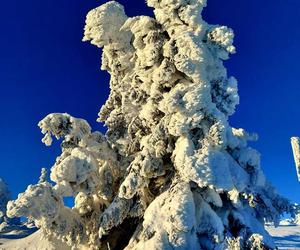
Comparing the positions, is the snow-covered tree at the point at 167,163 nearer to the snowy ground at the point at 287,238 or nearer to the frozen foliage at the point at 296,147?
the frozen foliage at the point at 296,147

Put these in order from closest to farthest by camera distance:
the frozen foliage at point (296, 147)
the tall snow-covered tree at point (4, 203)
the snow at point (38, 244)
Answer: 1. the snow at point (38, 244)
2. the frozen foliage at point (296, 147)
3. the tall snow-covered tree at point (4, 203)

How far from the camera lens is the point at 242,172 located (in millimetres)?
17344

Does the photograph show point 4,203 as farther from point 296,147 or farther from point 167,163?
point 296,147

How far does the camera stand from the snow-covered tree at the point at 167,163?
53.5ft

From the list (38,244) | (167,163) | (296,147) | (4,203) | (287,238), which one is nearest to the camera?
(167,163)

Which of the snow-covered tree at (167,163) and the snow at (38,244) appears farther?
the snow at (38,244)

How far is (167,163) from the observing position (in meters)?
18.7

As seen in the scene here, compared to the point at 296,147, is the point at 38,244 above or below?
below

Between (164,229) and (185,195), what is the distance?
1.56 metres

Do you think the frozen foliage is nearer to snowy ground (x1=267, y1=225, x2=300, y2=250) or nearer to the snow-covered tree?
the snow-covered tree

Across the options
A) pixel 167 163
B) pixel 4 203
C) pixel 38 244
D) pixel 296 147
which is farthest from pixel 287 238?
pixel 4 203

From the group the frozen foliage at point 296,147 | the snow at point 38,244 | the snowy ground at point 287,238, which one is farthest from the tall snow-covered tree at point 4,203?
the frozen foliage at point 296,147

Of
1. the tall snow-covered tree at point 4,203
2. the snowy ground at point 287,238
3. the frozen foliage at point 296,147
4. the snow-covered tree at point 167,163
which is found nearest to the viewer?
the snow-covered tree at point 167,163

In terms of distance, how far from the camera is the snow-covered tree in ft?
53.5
